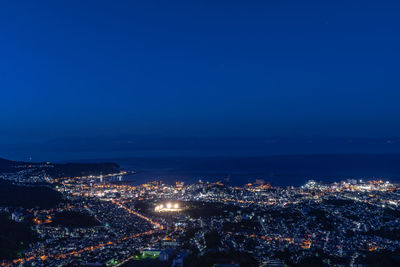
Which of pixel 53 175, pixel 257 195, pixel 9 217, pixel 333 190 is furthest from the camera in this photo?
pixel 53 175

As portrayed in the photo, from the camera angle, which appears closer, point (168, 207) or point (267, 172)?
point (168, 207)

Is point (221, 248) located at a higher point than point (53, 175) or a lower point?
lower

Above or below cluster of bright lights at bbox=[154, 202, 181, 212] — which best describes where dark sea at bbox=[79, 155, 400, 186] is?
above

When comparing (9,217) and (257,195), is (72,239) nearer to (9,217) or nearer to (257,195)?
(9,217)

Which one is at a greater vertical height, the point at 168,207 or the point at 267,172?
the point at 267,172

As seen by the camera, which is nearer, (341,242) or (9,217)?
(341,242)

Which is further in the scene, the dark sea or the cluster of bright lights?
the dark sea

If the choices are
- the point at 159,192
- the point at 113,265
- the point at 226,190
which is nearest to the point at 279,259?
the point at 113,265

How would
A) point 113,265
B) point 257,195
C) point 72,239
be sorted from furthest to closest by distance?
1. point 257,195
2. point 72,239
3. point 113,265

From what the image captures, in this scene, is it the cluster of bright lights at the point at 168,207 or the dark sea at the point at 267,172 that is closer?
the cluster of bright lights at the point at 168,207

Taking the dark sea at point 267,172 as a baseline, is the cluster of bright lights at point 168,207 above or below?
below

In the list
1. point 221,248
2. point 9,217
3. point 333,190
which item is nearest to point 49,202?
point 9,217
